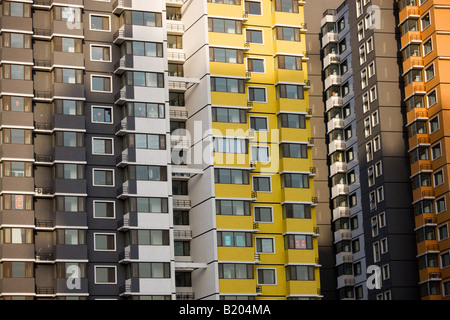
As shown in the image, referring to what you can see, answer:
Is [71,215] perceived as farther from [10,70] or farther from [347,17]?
[347,17]

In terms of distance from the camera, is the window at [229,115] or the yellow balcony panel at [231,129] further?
the window at [229,115]

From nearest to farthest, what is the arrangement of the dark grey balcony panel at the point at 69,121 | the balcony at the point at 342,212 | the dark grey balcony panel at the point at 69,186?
the dark grey balcony panel at the point at 69,186 → the dark grey balcony panel at the point at 69,121 → the balcony at the point at 342,212

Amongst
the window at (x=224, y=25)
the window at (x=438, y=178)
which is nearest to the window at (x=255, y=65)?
the window at (x=224, y=25)

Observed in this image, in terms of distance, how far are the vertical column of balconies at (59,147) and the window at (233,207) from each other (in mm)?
13128

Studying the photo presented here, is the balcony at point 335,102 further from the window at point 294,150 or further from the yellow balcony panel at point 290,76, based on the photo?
the window at point 294,150

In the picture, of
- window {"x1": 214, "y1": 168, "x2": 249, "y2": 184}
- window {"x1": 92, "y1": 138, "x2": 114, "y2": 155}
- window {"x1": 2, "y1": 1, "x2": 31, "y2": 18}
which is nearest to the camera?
window {"x1": 92, "y1": 138, "x2": 114, "y2": 155}

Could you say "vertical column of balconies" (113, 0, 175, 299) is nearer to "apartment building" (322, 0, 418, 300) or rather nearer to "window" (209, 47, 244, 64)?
"window" (209, 47, 244, 64)

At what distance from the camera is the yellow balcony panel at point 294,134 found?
10108 cm

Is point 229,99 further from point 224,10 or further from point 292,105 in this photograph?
point 224,10

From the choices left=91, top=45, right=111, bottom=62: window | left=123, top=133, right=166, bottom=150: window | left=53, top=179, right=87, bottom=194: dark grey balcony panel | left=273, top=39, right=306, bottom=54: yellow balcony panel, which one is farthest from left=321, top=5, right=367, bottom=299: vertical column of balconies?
left=53, top=179, right=87, bottom=194: dark grey balcony panel

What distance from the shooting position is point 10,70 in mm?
93500

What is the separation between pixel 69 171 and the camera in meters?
92.6

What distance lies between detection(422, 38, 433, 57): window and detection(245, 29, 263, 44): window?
1893 cm

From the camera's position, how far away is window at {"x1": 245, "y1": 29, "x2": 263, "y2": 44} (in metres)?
104
